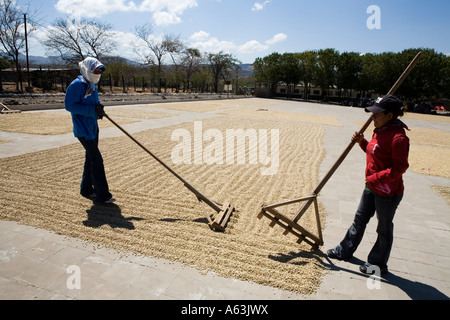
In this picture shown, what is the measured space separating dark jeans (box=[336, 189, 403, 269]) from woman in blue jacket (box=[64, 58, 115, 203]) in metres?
3.14

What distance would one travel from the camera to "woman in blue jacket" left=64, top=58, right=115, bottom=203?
356 centimetres

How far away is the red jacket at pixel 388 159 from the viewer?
230 cm

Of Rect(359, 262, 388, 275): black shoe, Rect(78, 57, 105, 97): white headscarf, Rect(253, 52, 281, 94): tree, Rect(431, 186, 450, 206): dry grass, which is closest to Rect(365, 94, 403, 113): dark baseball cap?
Rect(359, 262, 388, 275): black shoe

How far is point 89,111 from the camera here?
3633 mm

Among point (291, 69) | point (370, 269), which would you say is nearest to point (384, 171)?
point (370, 269)

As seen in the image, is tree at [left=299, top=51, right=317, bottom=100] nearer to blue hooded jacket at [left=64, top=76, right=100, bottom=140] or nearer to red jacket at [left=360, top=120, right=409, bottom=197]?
blue hooded jacket at [left=64, top=76, right=100, bottom=140]

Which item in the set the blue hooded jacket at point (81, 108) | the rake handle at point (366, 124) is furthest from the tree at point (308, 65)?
the blue hooded jacket at point (81, 108)

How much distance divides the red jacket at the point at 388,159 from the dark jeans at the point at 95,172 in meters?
3.32

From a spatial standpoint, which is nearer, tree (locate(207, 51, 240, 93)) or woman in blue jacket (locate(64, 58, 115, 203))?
woman in blue jacket (locate(64, 58, 115, 203))

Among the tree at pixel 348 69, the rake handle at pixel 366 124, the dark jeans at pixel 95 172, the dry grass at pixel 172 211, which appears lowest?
the dry grass at pixel 172 211

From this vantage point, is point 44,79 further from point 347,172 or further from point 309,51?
point 309,51

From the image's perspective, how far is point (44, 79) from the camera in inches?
1196

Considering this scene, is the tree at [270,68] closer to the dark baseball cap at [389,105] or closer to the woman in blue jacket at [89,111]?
the woman in blue jacket at [89,111]
